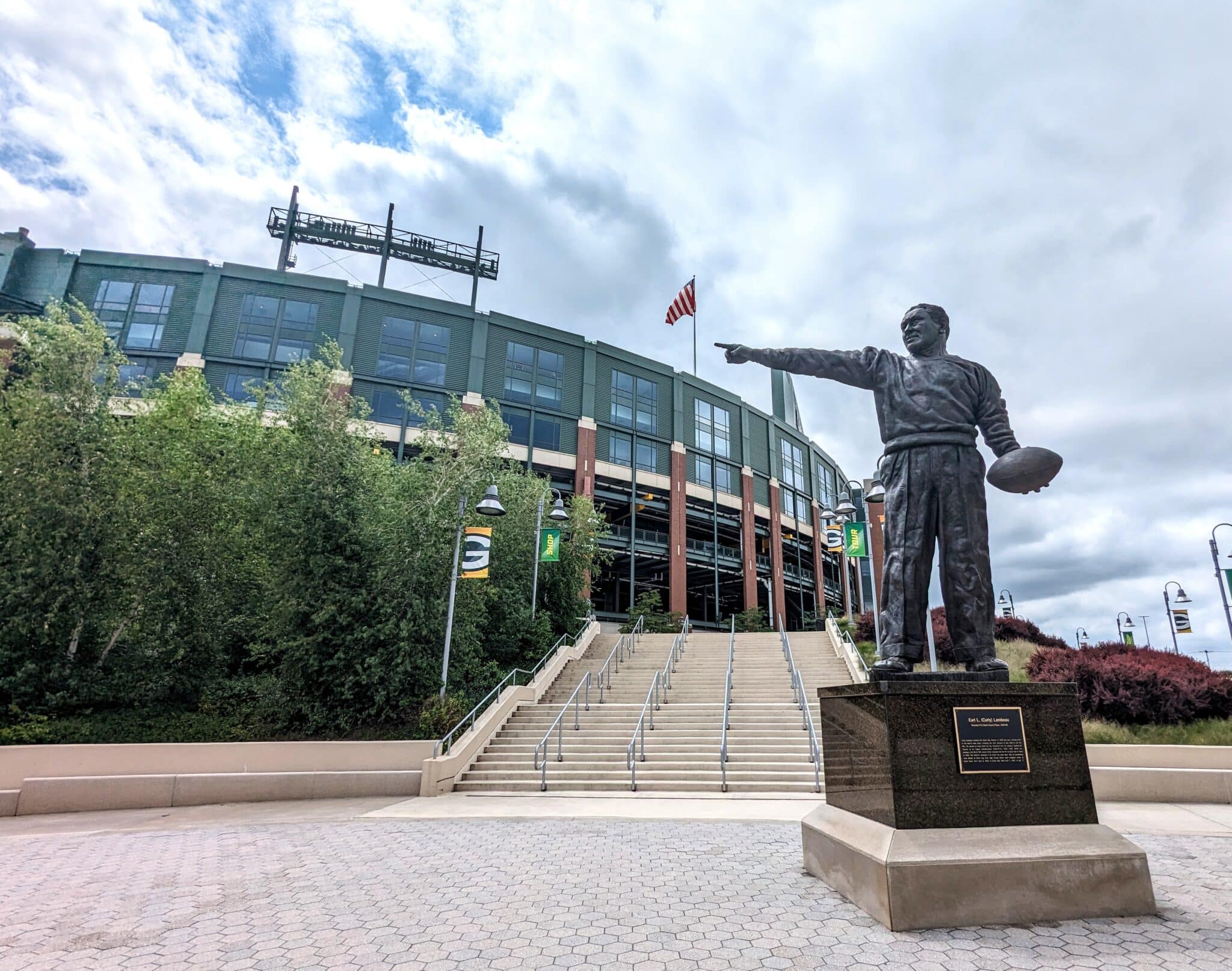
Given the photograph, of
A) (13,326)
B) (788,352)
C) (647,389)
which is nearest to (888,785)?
(788,352)

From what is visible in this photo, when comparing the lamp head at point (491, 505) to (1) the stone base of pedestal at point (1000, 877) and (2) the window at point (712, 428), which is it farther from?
(2) the window at point (712, 428)

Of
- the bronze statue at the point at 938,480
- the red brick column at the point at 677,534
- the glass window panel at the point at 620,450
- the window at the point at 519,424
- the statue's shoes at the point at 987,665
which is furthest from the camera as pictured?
the glass window panel at the point at 620,450

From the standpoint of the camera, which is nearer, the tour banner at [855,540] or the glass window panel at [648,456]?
the tour banner at [855,540]

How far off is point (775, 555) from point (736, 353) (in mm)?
41139

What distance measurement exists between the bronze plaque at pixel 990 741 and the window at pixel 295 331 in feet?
118

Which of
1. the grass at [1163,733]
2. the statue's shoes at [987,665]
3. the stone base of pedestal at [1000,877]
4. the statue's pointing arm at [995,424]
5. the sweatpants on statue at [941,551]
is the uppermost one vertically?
the statue's pointing arm at [995,424]

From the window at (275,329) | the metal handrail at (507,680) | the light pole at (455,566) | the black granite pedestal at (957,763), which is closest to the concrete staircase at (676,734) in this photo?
the metal handrail at (507,680)

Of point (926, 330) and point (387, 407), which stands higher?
point (387, 407)

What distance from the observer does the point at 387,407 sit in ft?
114

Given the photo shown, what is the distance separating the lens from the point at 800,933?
3.64m

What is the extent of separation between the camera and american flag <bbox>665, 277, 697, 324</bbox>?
37.2m

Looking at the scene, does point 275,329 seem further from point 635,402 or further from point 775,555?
point 775,555

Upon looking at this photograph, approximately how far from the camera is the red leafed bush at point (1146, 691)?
1215cm

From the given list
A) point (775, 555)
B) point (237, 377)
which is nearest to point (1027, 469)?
point (237, 377)
